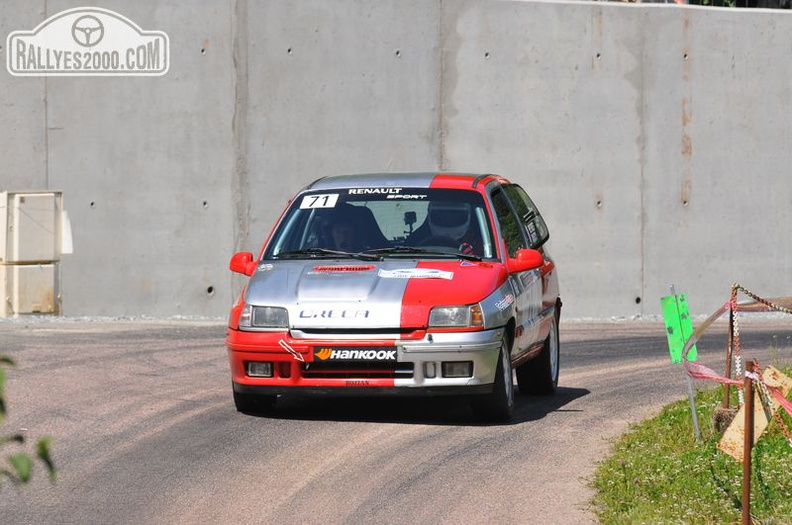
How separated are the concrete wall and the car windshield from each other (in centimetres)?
746

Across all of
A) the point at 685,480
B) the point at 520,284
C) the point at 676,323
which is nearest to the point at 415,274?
the point at 520,284

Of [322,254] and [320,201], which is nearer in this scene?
[322,254]

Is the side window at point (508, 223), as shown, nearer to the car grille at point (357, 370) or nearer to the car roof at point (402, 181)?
the car roof at point (402, 181)

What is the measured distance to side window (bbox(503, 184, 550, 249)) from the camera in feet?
36.1

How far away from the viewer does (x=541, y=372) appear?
10875 millimetres

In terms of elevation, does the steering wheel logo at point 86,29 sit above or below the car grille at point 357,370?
above

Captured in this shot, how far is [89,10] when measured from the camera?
57.8 ft

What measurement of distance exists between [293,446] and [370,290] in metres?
1.13

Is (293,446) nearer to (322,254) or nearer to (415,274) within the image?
(415,274)

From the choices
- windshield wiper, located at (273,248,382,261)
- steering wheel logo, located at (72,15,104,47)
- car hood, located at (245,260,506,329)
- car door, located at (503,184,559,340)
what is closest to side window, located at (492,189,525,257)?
car door, located at (503,184,559,340)

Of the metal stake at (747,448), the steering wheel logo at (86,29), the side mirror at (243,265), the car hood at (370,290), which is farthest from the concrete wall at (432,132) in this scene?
the metal stake at (747,448)

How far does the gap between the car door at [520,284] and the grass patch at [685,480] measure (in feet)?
3.91

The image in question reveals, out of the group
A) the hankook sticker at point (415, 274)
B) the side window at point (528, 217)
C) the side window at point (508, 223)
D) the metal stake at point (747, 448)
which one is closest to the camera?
the metal stake at point (747, 448)

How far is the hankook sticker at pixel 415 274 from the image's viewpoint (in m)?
9.29
